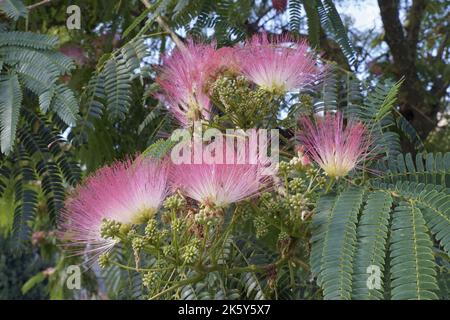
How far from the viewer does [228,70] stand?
5.29ft

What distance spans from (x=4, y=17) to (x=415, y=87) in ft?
7.61

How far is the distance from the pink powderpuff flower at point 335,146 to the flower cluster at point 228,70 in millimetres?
198

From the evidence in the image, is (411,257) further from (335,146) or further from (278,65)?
(278,65)

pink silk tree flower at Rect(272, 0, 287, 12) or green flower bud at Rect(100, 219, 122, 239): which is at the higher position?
pink silk tree flower at Rect(272, 0, 287, 12)

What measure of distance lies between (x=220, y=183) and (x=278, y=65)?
447mm

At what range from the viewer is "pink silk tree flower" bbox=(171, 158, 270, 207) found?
1316mm

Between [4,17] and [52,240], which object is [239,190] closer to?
[4,17]

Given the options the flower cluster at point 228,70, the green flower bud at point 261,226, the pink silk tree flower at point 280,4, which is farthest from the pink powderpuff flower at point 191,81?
the pink silk tree flower at point 280,4

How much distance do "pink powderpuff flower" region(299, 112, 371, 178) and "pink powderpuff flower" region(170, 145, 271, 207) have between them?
16cm

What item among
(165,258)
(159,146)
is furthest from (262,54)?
(165,258)

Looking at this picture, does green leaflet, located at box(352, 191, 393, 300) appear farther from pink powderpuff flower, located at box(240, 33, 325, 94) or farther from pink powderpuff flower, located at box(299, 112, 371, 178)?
pink powderpuff flower, located at box(240, 33, 325, 94)

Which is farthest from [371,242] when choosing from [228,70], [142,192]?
[228,70]

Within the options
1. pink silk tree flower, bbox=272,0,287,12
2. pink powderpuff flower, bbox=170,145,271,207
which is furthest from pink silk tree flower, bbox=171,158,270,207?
pink silk tree flower, bbox=272,0,287,12

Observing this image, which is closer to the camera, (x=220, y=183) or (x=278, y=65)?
(x=220, y=183)
